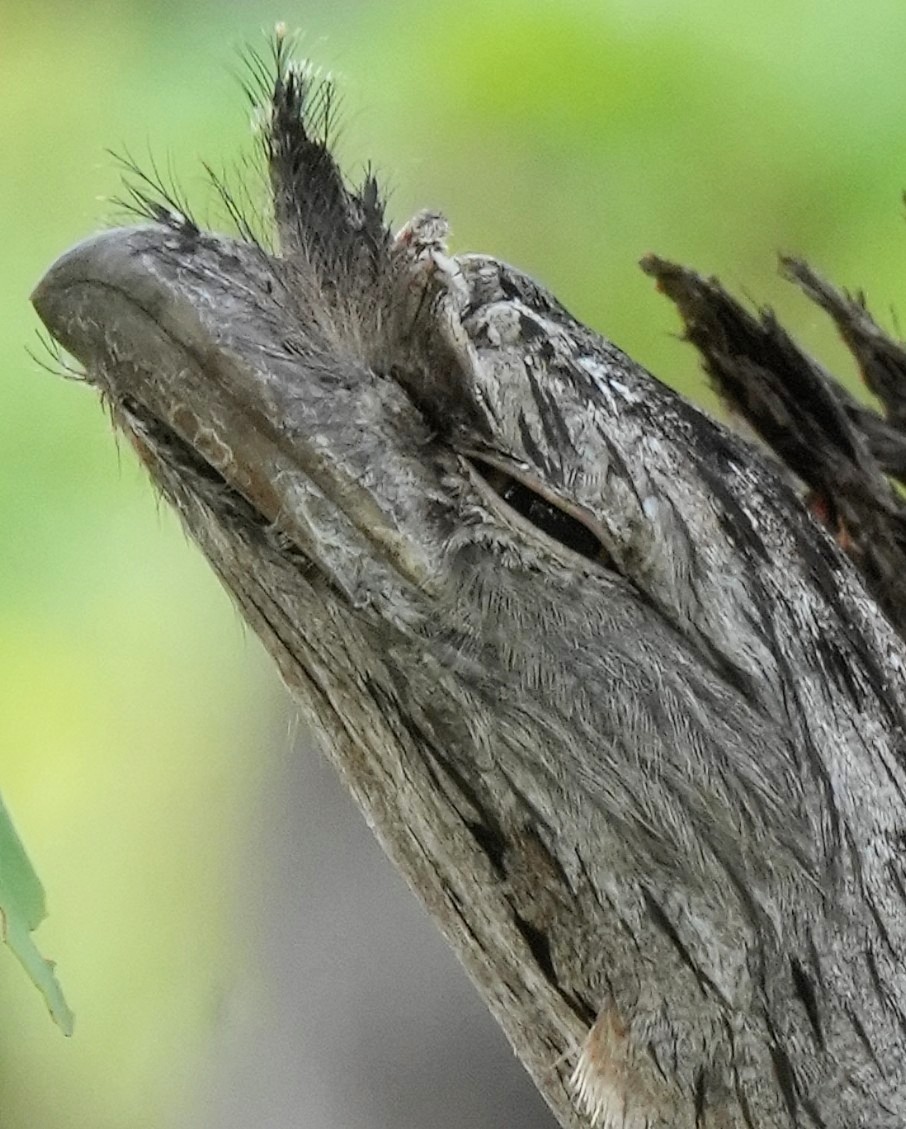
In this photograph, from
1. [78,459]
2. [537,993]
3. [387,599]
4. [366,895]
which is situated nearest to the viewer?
[387,599]

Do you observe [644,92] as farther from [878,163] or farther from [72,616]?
[72,616]

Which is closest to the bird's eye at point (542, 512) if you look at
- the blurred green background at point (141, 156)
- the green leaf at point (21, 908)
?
the green leaf at point (21, 908)

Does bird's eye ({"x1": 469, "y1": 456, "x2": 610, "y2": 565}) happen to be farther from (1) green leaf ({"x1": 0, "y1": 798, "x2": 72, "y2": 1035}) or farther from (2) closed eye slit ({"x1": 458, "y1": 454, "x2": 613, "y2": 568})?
(1) green leaf ({"x1": 0, "y1": 798, "x2": 72, "y2": 1035})

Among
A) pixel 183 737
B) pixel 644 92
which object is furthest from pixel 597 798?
pixel 644 92

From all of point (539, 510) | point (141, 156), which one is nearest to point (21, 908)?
point (539, 510)

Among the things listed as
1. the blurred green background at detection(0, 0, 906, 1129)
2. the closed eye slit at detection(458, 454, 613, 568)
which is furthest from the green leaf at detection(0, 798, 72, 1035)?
the blurred green background at detection(0, 0, 906, 1129)

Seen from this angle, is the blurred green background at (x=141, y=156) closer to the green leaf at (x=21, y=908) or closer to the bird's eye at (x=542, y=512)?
the green leaf at (x=21, y=908)
